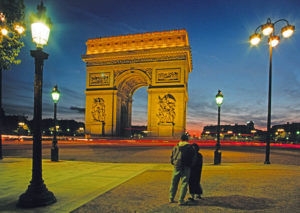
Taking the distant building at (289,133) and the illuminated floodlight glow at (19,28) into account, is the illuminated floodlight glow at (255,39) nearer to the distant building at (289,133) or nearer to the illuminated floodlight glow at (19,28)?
the illuminated floodlight glow at (19,28)

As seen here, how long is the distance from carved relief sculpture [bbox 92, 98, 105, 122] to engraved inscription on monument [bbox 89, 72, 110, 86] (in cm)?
272

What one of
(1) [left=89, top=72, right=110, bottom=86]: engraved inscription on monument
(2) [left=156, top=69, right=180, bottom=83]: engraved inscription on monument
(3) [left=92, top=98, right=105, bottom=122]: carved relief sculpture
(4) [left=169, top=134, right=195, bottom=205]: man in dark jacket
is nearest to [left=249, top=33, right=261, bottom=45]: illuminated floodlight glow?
(4) [left=169, top=134, right=195, bottom=205]: man in dark jacket

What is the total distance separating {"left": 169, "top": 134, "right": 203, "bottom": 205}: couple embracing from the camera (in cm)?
516

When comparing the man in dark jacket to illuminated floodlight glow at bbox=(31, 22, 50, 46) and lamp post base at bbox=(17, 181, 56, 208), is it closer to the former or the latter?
lamp post base at bbox=(17, 181, 56, 208)

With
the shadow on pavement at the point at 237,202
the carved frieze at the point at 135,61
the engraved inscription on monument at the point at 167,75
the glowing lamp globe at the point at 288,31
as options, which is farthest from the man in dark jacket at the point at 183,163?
the carved frieze at the point at 135,61

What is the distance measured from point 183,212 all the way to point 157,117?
3152 centimetres

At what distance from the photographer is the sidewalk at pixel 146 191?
499 cm

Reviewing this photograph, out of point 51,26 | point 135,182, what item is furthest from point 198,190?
point 51,26

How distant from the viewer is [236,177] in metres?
8.34

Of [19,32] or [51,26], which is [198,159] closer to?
[51,26]

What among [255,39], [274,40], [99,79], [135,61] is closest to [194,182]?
[255,39]

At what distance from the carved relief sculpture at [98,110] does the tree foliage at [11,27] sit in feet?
97.9

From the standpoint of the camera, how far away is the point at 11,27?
8.30m

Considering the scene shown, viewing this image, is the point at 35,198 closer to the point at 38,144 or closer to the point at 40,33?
the point at 38,144
